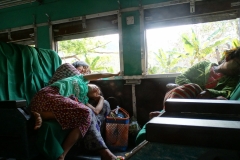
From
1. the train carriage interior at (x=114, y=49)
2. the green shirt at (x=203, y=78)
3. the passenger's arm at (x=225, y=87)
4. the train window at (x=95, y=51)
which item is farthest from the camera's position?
the train window at (x=95, y=51)

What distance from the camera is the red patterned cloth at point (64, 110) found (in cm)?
179

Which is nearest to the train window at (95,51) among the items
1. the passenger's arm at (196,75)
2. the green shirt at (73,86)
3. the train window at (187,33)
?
the train window at (187,33)

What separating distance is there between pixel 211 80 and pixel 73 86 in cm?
161

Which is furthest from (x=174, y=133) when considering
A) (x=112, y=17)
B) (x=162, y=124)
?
(x=112, y=17)

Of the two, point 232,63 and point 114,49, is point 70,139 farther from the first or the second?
point 114,49

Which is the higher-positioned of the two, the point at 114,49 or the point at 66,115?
the point at 114,49

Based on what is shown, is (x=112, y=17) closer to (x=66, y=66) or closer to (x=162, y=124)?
(x=66, y=66)

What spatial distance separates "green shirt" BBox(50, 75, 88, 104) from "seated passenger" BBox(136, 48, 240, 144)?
94 cm

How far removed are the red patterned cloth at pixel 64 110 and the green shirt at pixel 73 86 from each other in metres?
0.15

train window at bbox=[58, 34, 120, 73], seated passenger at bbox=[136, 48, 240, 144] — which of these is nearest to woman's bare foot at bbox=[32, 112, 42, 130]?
seated passenger at bbox=[136, 48, 240, 144]

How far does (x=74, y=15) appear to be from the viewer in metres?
3.40

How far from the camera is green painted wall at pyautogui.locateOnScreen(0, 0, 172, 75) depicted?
3037 millimetres

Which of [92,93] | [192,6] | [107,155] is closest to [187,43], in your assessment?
[192,6]

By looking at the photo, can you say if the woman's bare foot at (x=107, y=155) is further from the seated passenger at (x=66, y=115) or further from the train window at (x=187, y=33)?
the train window at (x=187, y=33)
